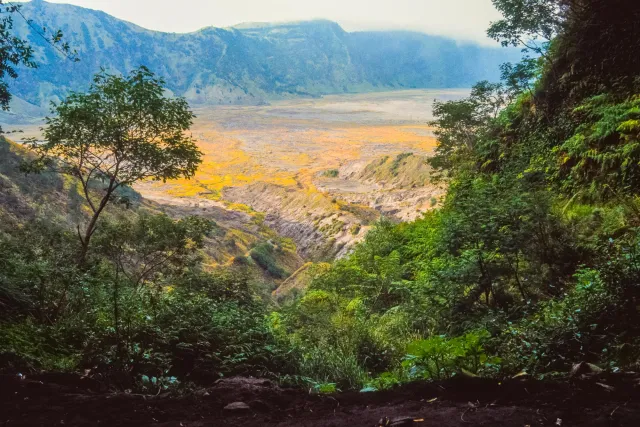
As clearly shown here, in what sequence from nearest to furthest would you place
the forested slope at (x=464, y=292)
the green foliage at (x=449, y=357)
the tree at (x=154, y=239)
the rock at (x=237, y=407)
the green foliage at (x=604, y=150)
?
the rock at (x=237, y=407), the green foliage at (x=449, y=357), the forested slope at (x=464, y=292), the green foliage at (x=604, y=150), the tree at (x=154, y=239)

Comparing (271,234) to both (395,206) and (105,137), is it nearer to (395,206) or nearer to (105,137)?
(395,206)

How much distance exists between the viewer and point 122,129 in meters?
12.0

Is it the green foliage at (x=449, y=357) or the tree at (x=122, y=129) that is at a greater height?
the tree at (x=122, y=129)

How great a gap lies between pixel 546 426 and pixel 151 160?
11.6 meters

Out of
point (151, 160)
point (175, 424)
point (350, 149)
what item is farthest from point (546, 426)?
point (350, 149)

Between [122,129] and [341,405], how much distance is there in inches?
408

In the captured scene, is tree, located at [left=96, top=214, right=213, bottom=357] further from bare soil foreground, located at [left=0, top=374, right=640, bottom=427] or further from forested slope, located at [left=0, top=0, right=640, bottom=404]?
bare soil foreground, located at [left=0, top=374, right=640, bottom=427]

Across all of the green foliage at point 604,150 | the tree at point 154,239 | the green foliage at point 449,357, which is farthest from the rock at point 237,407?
the tree at point 154,239

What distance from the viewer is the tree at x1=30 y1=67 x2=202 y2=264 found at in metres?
11.5

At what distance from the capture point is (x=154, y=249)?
13234mm

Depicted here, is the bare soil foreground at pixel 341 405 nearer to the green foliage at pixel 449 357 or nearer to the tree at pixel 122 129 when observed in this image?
the green foliage at pixel 449 357

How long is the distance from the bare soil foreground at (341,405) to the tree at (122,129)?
845 cm

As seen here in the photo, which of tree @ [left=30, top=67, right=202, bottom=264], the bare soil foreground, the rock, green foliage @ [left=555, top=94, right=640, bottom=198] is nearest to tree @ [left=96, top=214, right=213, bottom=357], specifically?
tree @ [left=30, top=67, right=202, bottom=264]

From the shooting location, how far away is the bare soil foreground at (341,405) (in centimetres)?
334
